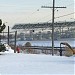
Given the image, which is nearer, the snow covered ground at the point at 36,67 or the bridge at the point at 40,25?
the snow covered ground at the point at 36,67

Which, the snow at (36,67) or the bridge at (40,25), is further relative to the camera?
the bridge at (40,25)

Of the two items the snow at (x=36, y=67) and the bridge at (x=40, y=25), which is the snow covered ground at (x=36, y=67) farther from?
the bridge at (x=40, y=25)

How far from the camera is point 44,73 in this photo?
16766 mm

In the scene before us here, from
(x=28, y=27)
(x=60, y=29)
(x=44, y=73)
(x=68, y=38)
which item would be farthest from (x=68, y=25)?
(x=44, y=73)

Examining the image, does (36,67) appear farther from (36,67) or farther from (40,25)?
(40,25)

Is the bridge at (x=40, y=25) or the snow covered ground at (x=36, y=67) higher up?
the bridge at (x=40, y=25)

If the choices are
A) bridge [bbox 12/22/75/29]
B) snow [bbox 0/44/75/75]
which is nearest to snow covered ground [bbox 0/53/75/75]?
snow [bbox 0/44/75/75]

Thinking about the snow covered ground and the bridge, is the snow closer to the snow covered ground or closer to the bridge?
the snow covered ground

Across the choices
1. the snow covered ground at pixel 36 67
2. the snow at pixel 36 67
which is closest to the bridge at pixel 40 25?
the snow at pixel 36 67

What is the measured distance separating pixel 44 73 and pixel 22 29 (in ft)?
205

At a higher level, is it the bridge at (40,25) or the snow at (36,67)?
the bridge at (40,25)

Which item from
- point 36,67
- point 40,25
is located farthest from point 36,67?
point 40,25

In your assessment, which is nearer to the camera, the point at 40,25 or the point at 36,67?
the point at 36,67

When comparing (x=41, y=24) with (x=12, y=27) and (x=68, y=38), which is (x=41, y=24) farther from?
(x=68, y=38)
